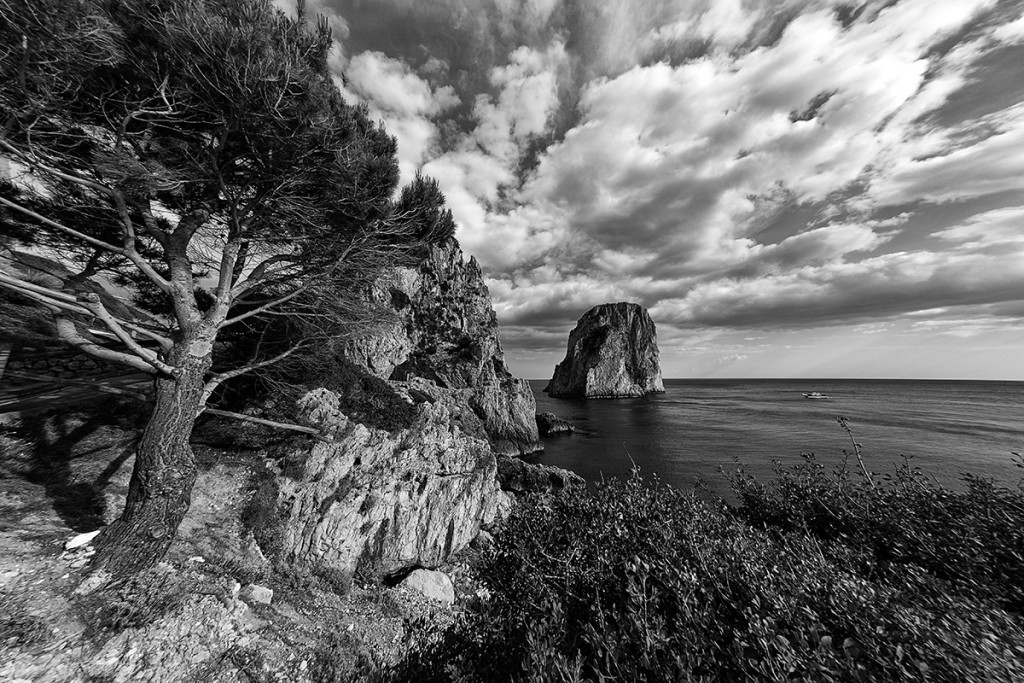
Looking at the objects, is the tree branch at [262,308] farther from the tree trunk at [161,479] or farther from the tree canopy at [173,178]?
the tree trunk at [161,479]

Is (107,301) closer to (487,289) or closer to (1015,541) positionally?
(1015,541)

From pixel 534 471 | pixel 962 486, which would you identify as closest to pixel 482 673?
pixel 534 471

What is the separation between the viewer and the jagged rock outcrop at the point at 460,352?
3969cm

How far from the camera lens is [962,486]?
25469 mm

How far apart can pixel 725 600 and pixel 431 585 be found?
770cm

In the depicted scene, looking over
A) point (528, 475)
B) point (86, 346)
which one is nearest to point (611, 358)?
point (528, 475)

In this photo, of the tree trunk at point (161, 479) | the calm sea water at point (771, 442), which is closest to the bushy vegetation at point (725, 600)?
the tree trunk at point (161, 479)

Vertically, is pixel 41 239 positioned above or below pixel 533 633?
above

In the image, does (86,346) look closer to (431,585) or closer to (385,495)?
(385,495)

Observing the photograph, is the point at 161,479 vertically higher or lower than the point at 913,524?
higher

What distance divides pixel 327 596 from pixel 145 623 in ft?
9.64

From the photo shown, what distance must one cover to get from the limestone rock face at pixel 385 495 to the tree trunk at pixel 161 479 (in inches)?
91.2

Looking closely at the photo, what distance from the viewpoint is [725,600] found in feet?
11.4

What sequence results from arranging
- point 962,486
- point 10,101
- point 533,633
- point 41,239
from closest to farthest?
point 533,633, point 10,101, point 41,239, point 962,486
